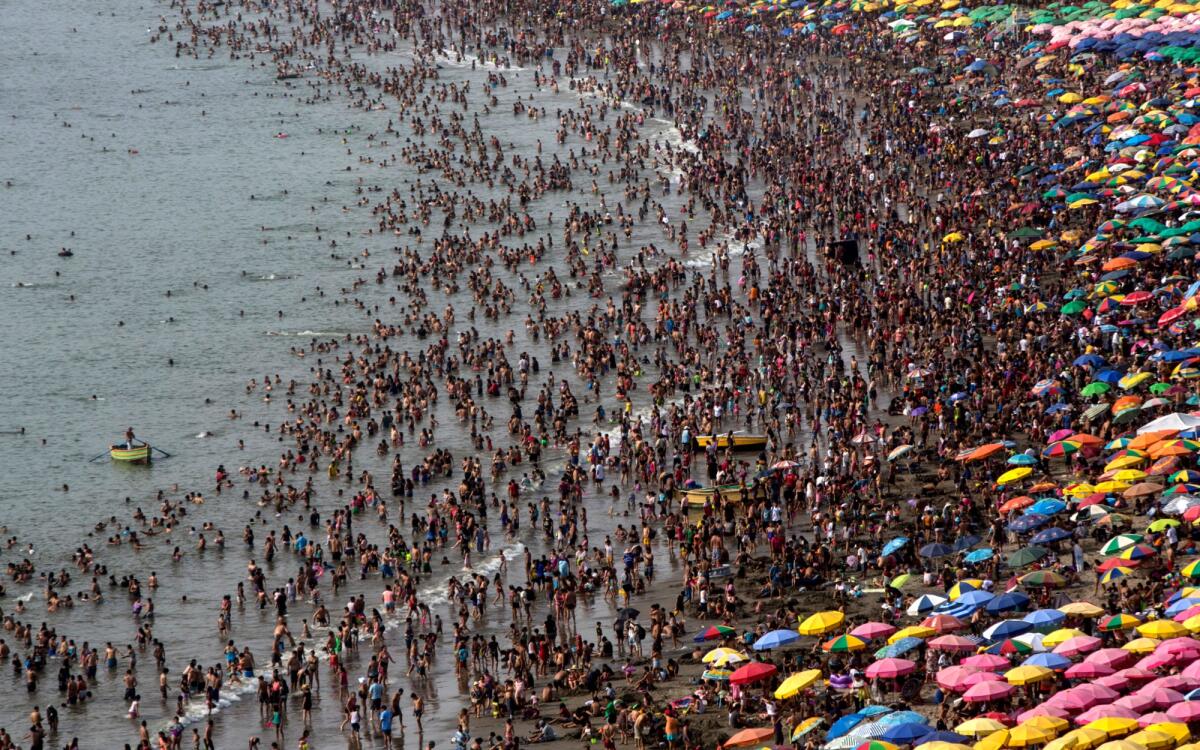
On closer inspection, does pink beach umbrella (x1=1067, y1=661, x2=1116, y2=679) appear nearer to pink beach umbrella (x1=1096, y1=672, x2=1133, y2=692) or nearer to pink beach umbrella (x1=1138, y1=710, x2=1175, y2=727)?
pink beach umbrella (x1=1096, y1=672, x2=1133, y2=692)

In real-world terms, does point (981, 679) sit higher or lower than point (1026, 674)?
lower

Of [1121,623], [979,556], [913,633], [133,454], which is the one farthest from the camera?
[133,454]

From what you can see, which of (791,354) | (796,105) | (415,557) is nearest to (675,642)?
(415,557)

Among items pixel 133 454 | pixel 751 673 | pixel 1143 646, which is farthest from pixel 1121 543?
pixel 133 454

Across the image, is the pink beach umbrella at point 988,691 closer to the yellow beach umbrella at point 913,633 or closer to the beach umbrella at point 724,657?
the yellow beach umbrella at point 913,633

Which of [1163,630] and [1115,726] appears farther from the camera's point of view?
A: [1163,630]

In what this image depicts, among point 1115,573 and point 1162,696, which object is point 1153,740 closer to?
point 1162,696
